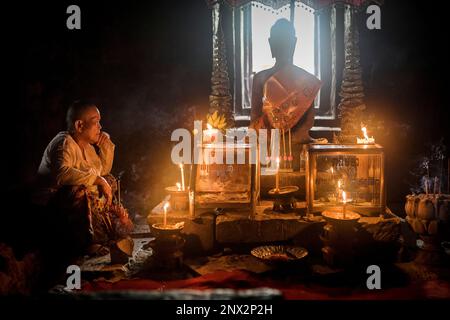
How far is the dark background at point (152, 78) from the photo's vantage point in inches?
377

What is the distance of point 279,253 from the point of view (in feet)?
21.8

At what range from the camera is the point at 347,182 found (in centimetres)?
740

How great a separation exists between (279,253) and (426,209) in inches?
94.3

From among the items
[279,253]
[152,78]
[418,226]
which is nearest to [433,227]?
[418,226]

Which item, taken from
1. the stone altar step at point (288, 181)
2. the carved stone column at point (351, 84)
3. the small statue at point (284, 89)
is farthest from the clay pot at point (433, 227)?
the carved stone column at point (351, 84)

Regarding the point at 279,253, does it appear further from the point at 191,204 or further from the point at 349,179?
the point at 349,179

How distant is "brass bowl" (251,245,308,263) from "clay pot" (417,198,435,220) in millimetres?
1921

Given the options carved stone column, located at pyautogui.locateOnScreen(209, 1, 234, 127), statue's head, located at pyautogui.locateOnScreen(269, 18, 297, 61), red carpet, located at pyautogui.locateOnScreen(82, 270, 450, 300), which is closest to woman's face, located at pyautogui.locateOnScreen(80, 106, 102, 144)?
red carpet, located at pyautogui.locateOnScreen(82, 270, 450, 300)

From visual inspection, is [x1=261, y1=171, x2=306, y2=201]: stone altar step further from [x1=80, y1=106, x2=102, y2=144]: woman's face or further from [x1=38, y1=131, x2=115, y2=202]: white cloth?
[x1=80, y1=106, x2=102, y2=144]: woman's face

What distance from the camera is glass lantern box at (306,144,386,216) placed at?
22.7 feet

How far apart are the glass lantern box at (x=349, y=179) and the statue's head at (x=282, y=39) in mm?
2425

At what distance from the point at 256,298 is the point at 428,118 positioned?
8.41 metres

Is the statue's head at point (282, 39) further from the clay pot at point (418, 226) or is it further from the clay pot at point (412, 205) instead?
the clay pot at point (418, 226)

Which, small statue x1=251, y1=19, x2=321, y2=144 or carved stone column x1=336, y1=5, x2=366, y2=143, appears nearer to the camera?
small statue x1=251, y1=19, x2=321, y2=144
